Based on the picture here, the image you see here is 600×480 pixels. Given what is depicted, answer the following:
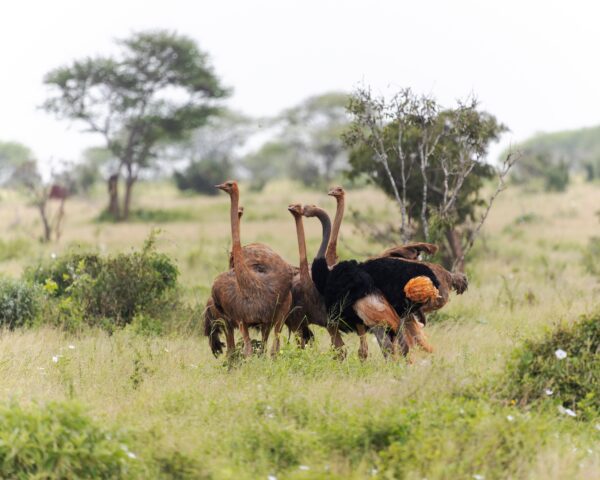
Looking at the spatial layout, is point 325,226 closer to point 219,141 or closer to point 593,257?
point 593,257

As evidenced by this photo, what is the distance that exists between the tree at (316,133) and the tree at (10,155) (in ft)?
70.9

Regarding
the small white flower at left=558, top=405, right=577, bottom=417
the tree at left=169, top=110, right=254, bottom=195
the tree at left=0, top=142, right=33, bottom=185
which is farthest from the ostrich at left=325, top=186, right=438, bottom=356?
the tree at left=0, top=142, right=33, bottom=185

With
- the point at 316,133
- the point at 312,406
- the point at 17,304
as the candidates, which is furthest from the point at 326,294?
the point at 316,133

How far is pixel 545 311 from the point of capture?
1043cm

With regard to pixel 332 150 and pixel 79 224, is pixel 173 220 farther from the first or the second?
pixel 332 150

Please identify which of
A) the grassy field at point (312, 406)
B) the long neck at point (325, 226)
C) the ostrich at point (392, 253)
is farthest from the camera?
the long neck at point (325, 226)

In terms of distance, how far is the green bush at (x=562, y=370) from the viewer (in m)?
6.49

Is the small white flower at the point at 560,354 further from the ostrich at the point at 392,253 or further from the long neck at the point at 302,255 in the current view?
the long neck at the point at 302,255

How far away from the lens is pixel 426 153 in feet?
39.4

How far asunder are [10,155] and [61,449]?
204 feet

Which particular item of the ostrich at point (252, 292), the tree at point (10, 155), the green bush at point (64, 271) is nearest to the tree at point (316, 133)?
the tree at point (10, 155)

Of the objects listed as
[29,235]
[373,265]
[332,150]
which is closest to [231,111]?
[332,150]

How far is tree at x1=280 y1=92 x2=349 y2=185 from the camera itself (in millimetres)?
45625

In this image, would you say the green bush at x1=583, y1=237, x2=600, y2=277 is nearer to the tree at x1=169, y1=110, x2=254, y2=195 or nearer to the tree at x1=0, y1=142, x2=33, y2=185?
the tree at x1=169, y1=110, x2=254, y2=195
